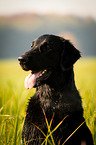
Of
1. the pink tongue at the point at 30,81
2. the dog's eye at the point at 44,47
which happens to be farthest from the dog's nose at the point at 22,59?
the dog's eye at the point at 44,47

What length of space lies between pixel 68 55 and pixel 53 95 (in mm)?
457

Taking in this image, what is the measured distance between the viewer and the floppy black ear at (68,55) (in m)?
2.32

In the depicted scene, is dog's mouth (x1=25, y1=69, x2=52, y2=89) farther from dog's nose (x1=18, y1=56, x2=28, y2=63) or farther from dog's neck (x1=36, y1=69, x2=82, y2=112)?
dog's nose (x1=18, y1=56, x2=28, y2=63)

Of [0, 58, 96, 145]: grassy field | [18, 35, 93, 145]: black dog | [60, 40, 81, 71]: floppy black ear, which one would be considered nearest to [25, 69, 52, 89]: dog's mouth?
[18, 35, 93, 145]: black dog

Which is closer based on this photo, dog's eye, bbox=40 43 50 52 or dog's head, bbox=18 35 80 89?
dog's head, bbox=18 35 80 89

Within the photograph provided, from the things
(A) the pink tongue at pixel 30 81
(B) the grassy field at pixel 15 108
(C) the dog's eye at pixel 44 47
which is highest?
(C) the dog's eye at pixel 44 47

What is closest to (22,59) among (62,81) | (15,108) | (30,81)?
(30,81)

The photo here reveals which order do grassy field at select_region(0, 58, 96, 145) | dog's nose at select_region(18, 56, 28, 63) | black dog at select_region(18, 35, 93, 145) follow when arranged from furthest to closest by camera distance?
grassy field at select_region(0, 58, 96, 145), black dog at select_region(18, 35, 93, 145), dog's nose at select_region(18, 56, 28, 63)

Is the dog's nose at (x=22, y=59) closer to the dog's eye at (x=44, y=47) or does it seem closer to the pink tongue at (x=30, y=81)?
the pink tongue at (x=30, y=81)

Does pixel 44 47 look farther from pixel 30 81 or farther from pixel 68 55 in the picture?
pixel 30 81

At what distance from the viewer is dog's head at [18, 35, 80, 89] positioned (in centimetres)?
224

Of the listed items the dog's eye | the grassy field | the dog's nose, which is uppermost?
the dog's eye

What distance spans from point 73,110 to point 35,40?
893 millimetres

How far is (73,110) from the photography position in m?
2.26
